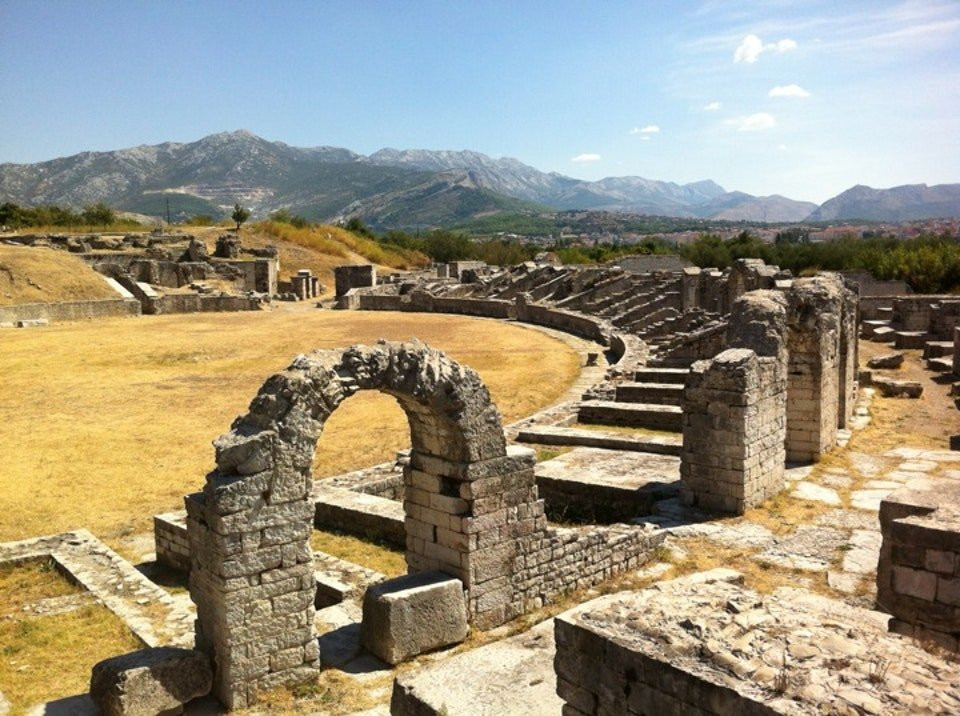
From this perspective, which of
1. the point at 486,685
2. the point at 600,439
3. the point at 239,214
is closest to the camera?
the point at 486,685

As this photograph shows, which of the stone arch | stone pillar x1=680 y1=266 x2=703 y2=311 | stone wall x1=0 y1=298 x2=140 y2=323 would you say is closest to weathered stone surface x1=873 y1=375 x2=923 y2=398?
stone pillar x1=680 y1=266 x2=703 y2=311

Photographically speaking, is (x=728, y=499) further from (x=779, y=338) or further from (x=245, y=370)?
(x=245, y=370)

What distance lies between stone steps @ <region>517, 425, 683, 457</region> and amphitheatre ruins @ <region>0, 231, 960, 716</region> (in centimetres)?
6

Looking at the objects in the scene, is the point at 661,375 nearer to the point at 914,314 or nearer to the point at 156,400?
the point at 156,400

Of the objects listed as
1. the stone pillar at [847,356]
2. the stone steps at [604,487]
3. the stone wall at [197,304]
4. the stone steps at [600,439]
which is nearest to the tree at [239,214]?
the stone wall at [197,304]

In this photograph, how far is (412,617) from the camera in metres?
7.62

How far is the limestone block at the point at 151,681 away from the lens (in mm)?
6379

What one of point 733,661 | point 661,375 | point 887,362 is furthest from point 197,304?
point 733,661

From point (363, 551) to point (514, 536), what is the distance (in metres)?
3.41

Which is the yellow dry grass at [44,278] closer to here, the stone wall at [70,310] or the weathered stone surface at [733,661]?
the stone wall at [70,310]

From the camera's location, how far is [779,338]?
12.7 m

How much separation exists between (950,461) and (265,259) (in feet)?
158

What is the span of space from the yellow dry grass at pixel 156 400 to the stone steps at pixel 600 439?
274 centimetres

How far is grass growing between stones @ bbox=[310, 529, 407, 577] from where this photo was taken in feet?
34.6
